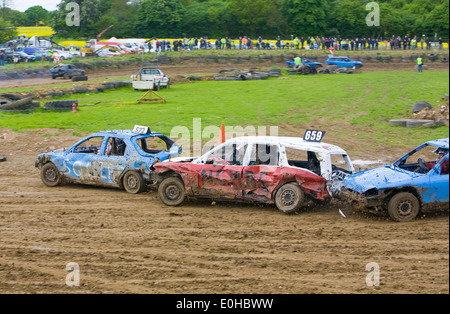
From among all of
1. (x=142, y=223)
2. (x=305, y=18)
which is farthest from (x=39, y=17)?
(x=142, y=223)

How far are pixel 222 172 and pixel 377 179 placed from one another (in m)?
2.98

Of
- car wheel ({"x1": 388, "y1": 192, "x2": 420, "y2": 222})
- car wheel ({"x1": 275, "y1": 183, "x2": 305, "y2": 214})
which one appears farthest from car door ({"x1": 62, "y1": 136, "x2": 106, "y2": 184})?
car wheel ({"x1": 388, "y1": 192, "x2": 420, "y2": 222})

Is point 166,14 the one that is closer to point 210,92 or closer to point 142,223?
point 210,92

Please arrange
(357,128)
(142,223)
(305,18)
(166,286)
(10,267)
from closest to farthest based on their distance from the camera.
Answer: (166,286)
(10,267)
(142,223)
(357,128)
(305,18)

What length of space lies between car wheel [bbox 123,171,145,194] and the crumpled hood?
15.0 ft

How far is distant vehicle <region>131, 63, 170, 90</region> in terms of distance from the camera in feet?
98.4

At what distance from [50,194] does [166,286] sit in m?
6.32

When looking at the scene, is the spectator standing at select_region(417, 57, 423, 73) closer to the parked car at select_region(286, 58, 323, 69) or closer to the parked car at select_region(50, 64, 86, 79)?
the parked car at select_region(286, 58, 323, 69)

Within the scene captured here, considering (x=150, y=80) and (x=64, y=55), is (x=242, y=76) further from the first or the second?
(x=64, y=55)

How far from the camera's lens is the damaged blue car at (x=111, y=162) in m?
12.6

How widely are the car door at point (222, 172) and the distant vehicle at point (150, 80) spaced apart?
19.2m

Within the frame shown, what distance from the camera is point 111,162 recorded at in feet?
42.0

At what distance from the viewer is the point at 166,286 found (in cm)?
739

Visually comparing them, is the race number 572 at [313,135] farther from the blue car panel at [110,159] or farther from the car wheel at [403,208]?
the blue car panel at [110,159]
